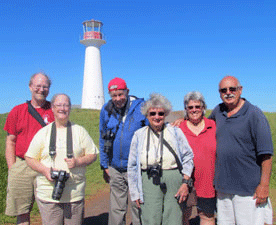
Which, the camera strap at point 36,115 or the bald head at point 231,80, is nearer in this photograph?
the bald head at point 231,80

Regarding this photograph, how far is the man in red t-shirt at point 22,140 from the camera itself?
12.8ft

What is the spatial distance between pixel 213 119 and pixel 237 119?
0.58 metres

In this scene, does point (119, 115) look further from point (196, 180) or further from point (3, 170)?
point (3, 170)

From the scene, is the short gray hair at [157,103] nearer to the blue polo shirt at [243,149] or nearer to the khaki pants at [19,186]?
the blue polo shirt at [243,149]

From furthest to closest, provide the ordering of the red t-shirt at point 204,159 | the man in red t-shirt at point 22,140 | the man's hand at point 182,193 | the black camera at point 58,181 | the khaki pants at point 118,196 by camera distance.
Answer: the khaki pants at point 118,196 < the man in red t-shirt at point 22,140 < the red t-shirt at point 204,159 < the man's hand at point 182,193 < the black camera at point 58,181

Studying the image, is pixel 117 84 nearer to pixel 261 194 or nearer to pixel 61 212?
pixel 61 212

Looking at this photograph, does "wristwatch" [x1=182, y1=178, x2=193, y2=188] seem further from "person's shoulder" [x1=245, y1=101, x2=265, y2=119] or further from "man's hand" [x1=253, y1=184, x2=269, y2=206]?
"person's shoulder" [x1=245, y1=101, x2=265, y2=119]

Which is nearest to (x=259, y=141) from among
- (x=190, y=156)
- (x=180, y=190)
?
(x=190, y=156)

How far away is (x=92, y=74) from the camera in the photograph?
101 ft

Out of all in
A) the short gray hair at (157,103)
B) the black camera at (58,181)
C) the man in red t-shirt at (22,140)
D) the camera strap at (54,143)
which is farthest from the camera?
the man in red t-shirt at (22,140)

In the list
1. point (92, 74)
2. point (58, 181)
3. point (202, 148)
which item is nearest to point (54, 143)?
point (58, 181)

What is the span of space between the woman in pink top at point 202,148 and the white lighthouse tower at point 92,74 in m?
27.1

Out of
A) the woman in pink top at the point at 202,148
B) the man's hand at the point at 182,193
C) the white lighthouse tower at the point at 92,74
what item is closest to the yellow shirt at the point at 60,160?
the man's hand at the point at 182,193

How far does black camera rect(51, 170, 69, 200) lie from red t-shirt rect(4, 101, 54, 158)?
91 centimetres
